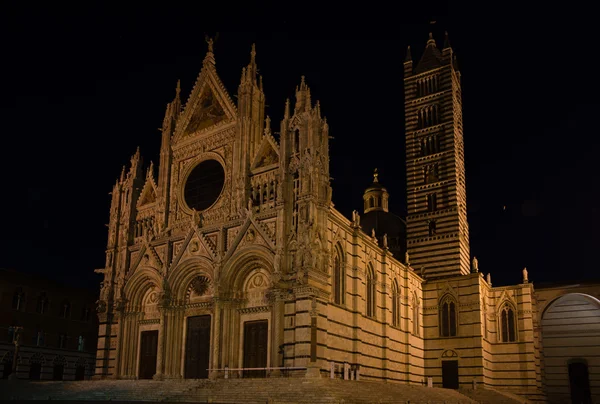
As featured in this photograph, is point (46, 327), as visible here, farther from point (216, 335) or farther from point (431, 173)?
point (431, 173)

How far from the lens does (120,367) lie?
3412cm

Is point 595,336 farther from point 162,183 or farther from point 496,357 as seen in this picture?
point 162,183

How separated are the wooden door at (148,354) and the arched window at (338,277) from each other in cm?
1030

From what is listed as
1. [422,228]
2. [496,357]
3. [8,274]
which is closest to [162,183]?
[8,274]

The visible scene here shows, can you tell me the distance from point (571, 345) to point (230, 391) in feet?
104

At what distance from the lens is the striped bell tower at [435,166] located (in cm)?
4447

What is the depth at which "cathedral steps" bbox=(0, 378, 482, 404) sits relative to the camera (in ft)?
77.6

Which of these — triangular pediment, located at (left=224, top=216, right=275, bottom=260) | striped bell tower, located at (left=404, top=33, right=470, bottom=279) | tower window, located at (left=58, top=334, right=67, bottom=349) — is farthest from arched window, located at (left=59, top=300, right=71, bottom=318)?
striped bell tower, located at (left=404, top=33, right=470, bottom=279)

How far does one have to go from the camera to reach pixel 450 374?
4075 cm

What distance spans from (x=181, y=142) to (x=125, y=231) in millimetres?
6165

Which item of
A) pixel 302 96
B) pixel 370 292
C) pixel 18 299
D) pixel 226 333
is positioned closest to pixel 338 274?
pixel 370 292

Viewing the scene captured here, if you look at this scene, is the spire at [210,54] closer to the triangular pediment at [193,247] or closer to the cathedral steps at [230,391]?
the triangular pediment at [193,247]

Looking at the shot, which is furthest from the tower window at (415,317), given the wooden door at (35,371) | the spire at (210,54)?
the wooden door at (35,371)

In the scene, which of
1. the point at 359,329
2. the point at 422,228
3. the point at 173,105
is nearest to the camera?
the point at 359,329
